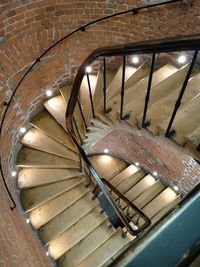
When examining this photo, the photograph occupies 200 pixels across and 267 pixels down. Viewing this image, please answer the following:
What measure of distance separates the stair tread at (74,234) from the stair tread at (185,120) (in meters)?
2.25

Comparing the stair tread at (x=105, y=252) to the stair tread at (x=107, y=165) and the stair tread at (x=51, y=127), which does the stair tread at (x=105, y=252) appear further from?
the stair tread at (x=107, y=165)

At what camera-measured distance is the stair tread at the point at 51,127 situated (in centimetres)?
432

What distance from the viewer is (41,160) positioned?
13.9 ft

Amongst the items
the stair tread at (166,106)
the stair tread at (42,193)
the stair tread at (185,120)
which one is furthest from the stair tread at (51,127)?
the stair tread at (185,120)

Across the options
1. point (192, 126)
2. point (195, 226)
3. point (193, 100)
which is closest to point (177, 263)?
point (195, 226)

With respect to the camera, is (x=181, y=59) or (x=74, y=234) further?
(x=74, y=234)

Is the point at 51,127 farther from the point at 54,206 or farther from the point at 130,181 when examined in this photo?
the point at 130,181

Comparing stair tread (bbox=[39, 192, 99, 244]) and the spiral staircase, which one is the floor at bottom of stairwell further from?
stair tread (bbox=[39, 192, 99, 244])

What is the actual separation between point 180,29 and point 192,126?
1.79m

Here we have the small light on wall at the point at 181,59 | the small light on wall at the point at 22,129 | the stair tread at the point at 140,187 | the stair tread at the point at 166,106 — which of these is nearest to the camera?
the stair tread at the point at 166,106

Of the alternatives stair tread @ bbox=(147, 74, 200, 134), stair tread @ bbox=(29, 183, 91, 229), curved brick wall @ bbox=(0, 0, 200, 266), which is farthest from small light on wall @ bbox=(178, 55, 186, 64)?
stair tread @ bbox=(29, 183, 91, 229)

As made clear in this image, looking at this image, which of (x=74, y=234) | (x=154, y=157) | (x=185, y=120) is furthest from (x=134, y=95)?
(x=154, y=157)

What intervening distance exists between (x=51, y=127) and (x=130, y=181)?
2606 millimetres

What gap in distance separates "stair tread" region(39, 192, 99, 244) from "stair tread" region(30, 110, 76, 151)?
874mm
